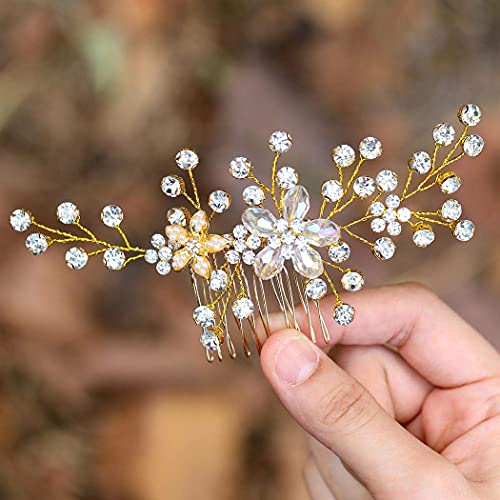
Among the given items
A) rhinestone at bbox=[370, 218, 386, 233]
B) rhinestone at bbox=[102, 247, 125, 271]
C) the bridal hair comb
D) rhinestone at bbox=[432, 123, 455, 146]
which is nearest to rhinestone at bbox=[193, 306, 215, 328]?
the bridal hair comb

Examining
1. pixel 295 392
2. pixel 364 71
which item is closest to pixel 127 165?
pixel 364 71

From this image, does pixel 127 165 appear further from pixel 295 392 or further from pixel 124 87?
pixel 295 392

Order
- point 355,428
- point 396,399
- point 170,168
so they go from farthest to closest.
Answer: point 170,168, point 396,399, point 355,428

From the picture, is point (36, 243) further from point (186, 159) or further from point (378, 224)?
point (378, 224)

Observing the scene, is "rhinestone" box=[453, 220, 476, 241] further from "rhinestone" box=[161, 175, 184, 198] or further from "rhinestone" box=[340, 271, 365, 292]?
"rhinestone" box=[161, 175, 184, 198]

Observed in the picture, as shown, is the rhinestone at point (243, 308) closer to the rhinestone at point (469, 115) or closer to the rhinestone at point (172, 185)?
the rhinestone at point (172, 185)

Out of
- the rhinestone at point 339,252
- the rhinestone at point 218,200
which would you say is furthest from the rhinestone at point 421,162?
the rhinestone at point 218,200

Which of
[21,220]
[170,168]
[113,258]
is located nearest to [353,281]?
[113,258]
